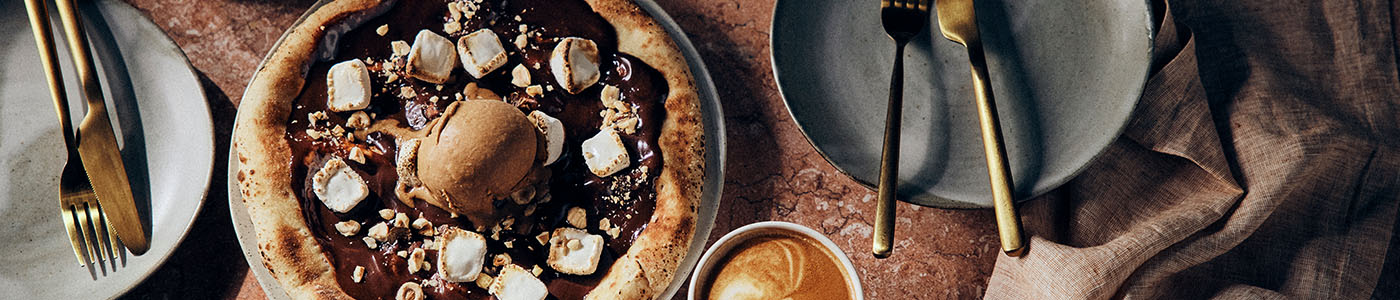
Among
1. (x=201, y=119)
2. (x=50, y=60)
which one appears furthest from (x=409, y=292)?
(x=50, y=60)

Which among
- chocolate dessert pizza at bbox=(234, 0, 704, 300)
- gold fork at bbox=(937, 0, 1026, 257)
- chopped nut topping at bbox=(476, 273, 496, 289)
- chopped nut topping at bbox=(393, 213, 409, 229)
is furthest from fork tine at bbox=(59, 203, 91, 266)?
gold fork at bbox=(937, 0, 1026, 257)

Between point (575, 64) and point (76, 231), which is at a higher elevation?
point (575, 64)

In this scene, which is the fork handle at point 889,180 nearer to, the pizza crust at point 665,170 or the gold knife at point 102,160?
the pizza crust at point 665,170

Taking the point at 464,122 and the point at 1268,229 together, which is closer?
the point at 464,122

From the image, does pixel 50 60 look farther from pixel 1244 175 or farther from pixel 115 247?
pixel 1244 175

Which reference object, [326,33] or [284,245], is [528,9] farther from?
[284,245]

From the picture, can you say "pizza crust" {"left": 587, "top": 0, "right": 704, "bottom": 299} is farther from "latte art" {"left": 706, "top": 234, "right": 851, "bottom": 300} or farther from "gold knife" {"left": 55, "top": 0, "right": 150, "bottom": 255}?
"gold knife" {"left": 55, "top": 0, "right": 150, "bottom": 255}

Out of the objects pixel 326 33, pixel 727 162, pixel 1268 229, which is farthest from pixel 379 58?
pixel 1268 229
